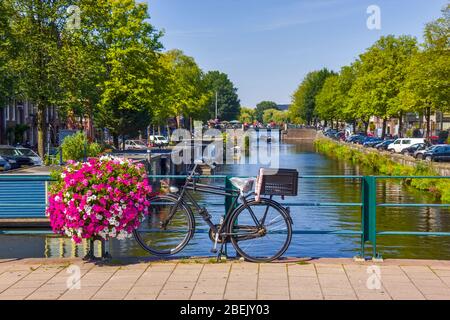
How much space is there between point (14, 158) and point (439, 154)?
27.7m

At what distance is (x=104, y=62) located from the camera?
50.6 meters

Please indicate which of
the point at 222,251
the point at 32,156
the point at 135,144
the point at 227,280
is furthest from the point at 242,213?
the point at 135,144

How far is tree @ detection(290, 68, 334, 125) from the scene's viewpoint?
450 feet

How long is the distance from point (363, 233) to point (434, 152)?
120ft

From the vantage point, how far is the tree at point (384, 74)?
67.6 m

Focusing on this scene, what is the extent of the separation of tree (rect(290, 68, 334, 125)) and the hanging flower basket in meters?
127

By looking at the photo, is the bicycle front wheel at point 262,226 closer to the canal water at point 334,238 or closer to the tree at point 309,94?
the canal water at point 334,238

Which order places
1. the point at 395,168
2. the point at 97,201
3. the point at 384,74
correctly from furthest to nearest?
the point at 384,74 → the point at 395,168 → the point at 97,201

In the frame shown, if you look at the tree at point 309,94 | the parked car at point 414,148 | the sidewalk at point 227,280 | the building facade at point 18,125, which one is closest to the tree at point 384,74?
the parked car at point 414,148

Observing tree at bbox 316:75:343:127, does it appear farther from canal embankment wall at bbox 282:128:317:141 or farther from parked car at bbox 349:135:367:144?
canal embankment wall at bbox 282:128:317:141

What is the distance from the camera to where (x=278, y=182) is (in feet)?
29.2

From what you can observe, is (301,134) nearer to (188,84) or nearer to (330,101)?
(330,101)

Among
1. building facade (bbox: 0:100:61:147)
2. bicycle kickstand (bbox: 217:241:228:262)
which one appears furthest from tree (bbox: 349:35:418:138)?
bicycle kickstand (bbox: 217:241:228:262)
